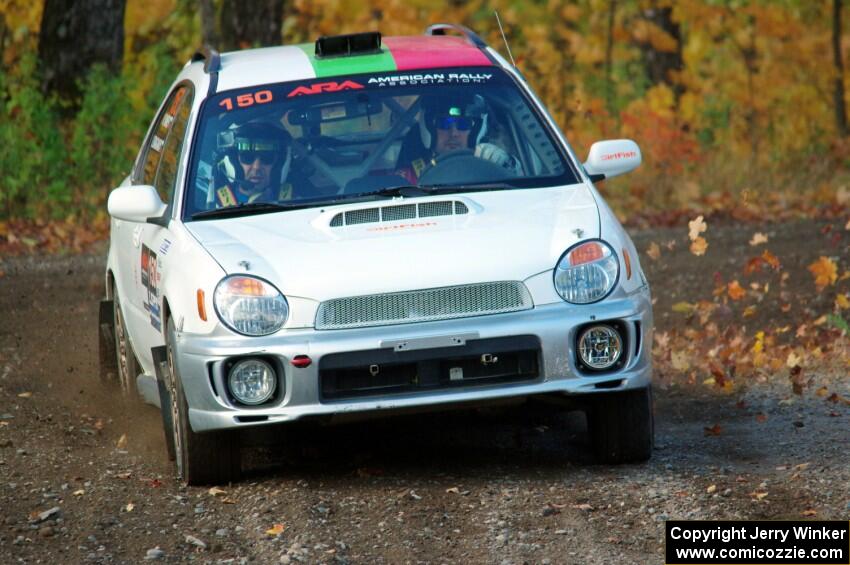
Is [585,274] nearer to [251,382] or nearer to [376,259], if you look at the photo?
[376,259]

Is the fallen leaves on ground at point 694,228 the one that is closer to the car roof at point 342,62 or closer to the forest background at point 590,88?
the car roof at point 342,62

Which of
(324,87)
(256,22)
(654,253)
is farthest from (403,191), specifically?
(256,22)

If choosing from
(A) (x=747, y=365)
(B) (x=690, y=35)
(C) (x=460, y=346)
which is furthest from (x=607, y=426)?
(B) (x=690, y=35)

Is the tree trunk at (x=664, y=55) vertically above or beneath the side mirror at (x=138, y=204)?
above

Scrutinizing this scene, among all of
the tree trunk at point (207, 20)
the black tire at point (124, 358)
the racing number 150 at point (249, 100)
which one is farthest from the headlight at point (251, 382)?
the tree trunk at point (207, 20)

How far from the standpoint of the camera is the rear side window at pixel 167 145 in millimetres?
7508

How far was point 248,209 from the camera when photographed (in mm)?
6910

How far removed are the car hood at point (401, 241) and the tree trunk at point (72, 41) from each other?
1136 centimetres

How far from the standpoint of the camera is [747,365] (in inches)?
375

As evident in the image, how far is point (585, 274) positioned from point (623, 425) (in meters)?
0.71

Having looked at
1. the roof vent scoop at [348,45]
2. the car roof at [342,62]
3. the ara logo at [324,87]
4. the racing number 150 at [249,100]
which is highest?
the roof vent scoop at [348,45]

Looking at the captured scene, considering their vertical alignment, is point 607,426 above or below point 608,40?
below

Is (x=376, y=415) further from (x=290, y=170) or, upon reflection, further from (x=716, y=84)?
(x=716, y=84)

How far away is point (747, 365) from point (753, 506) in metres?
3.68
